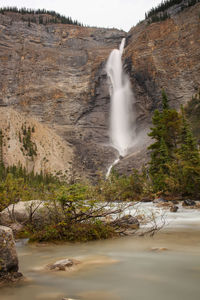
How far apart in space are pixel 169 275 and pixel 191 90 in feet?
177

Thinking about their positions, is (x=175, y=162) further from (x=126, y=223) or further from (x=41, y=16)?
(x=41, y=16)

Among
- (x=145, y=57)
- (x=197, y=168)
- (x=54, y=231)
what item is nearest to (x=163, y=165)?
(x=197, y=168)

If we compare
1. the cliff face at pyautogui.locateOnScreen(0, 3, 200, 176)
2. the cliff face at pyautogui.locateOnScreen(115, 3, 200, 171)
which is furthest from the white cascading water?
the cliff face at pyautogui.locateOnScreen(115, 3, 200, 171)

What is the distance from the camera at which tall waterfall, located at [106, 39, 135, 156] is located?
55116mm

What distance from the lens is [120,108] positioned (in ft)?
197

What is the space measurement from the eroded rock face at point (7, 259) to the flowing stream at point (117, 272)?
217 millimetres

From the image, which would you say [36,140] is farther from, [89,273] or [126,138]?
[89,273]

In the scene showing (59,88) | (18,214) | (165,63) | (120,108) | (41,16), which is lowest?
(18,214)

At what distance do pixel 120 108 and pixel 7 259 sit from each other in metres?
58.0

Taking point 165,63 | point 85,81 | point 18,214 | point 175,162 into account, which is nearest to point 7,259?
point 18,214

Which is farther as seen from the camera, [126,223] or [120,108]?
[120,108]

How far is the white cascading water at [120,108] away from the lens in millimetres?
55031

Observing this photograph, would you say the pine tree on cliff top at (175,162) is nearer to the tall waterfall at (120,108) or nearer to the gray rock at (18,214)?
the gray rock at (18,214)

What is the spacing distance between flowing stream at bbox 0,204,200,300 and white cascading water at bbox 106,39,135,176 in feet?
150
